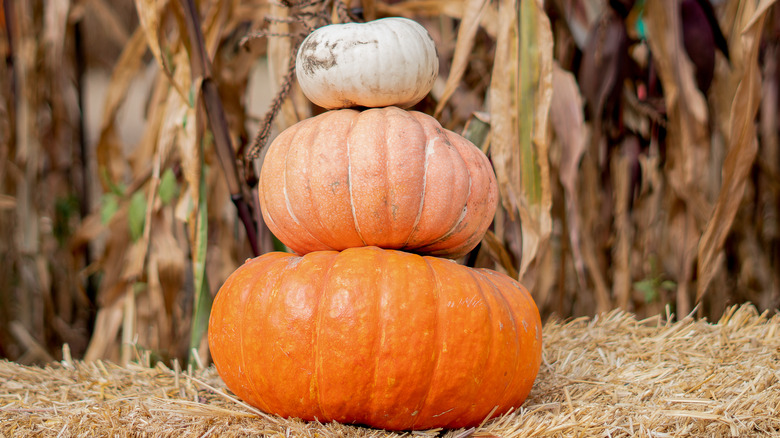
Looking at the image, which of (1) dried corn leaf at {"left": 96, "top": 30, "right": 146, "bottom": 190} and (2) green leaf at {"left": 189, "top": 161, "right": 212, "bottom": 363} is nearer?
(2) green leaf at {"left": 189, "top": 161, "right": 212, "bottom": 363}

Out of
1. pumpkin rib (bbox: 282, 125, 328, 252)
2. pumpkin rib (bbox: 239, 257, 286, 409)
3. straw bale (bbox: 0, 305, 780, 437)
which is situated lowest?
straw bale (bbox: 0, 305, 780, 437)

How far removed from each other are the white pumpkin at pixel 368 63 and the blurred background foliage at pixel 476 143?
21cm

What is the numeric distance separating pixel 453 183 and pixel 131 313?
1.09m

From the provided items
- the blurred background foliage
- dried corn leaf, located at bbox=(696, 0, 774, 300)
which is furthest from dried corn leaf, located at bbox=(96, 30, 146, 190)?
dried corn leaf, located at bbox=(696, 0, 774, 300)

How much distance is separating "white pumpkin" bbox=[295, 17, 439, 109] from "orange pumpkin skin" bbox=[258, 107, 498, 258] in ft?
0.11

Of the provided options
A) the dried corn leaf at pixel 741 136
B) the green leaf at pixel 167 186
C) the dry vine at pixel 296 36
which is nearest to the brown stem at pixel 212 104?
the dry vine at pixel 296 36

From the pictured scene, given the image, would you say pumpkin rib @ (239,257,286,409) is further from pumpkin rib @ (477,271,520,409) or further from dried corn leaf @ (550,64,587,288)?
dried corn leaf @ (550,64,587,288)

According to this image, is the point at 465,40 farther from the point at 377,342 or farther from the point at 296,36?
the point at 377,342

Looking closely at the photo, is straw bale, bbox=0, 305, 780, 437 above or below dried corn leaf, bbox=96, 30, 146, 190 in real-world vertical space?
below

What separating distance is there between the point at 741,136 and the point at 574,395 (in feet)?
2.22

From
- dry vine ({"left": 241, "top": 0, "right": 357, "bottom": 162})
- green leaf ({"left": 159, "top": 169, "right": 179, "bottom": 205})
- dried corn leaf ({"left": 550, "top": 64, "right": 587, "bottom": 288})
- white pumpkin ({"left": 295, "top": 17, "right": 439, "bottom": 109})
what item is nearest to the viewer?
white pumpkin ({"left": 295, "top": 17, "right": 439, "bottom": 109})

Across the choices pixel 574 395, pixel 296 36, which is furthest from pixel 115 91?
pixel 574 395

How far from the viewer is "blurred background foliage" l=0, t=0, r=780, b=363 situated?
4.03 ft

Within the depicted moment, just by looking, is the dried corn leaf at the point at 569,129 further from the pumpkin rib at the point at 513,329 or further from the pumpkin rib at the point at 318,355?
the pumpkin rib at the point at 318,355
